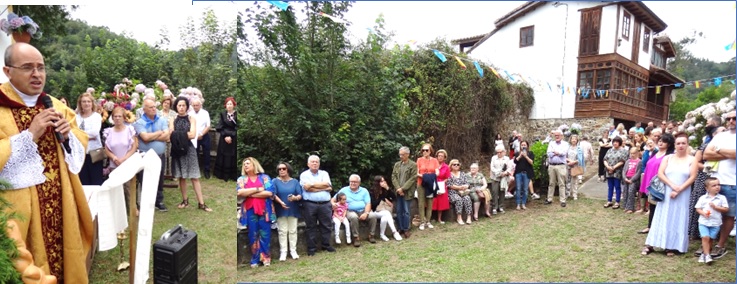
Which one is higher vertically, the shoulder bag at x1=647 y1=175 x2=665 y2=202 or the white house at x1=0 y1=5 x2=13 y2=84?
the white house at x1=0 y1=5 x2=13 y2=84

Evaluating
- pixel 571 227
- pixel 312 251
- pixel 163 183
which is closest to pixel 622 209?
pixel 571 227

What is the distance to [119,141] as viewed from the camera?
2.35 metres

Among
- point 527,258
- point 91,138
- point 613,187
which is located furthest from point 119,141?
point 613,187

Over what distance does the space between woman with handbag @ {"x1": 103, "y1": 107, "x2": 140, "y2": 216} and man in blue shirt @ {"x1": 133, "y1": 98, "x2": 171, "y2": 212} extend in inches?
1.4

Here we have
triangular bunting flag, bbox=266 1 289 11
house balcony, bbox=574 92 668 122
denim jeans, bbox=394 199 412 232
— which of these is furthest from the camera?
denim jeans, bbox=394 199 412 232

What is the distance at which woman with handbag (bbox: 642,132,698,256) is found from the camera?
8.33 feet

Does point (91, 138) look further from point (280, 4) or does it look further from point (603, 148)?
point (603, 148)

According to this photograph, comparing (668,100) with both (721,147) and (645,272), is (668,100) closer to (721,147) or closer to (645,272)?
(721,147)

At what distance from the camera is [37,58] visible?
5.34ft

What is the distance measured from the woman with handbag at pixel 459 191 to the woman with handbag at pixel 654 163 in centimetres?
108

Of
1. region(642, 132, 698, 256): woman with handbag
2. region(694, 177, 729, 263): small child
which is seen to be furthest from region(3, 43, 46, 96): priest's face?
region(694, 177, 729, 263): small child

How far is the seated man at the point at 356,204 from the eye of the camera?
8.80ft

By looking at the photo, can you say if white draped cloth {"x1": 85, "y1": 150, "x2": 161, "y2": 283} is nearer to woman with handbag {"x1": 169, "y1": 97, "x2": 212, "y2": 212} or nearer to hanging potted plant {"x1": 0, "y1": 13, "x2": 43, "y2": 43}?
woman with handbag {"x1": 169, "y1": 97, "x2": 212, "y2": 212}

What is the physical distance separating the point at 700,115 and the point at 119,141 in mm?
3150
